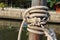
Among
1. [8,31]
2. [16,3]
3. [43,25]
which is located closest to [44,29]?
[43,25]

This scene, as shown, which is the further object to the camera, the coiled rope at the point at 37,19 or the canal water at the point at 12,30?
the canal water at the point at 12,30

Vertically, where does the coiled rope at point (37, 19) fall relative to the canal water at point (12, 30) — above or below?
above

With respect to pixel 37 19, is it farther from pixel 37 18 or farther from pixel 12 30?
pixel 12 30

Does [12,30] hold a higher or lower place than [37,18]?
lower

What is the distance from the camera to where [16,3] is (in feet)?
16.5

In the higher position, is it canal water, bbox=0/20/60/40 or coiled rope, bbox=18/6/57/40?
coiled rope, bbox=18/6/57/40

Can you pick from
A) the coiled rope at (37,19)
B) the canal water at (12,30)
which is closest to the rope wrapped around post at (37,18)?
the coiled rope at (37,19)

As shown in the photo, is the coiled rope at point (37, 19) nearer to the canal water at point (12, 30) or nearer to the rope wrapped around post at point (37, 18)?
the rope wrapped around post at point (37, 18)

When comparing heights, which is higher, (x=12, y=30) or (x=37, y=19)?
(x=37, y=19)

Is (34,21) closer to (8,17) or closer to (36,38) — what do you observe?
(36,38)

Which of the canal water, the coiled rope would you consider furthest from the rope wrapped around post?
the canal water

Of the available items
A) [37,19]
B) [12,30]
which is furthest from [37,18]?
[12,30]

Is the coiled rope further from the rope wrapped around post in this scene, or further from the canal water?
the canal water

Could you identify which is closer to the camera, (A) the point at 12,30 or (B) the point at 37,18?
(B) the point at 37,18
